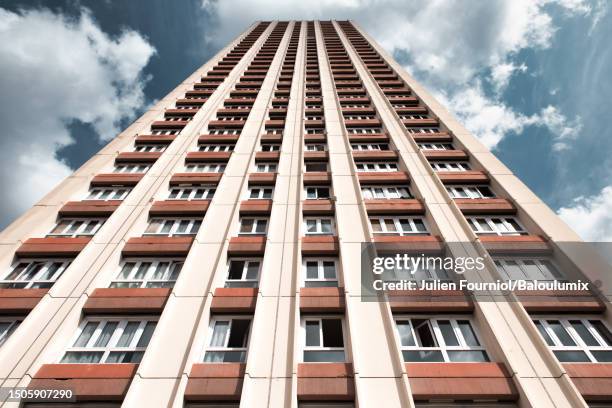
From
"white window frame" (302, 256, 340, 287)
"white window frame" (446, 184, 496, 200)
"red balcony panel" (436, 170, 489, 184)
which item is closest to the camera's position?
"white window frame" (302, 256, 340, 287)

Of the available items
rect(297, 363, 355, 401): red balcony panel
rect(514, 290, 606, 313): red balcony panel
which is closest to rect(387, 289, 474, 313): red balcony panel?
rect(514, 290, 606, 313): red balcony panel

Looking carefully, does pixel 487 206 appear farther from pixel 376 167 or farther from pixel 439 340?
pixel 439 340

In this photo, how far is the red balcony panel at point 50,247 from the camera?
12.4 metres

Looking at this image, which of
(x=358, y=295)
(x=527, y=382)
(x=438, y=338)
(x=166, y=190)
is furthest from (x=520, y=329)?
(x=166, y=190)

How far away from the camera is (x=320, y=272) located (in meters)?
12.0

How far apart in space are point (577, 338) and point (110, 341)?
46.1 feet

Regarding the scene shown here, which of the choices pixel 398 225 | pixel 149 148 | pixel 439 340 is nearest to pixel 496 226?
pixel 398 225

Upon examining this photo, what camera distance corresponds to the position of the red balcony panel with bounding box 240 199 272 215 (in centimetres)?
1468

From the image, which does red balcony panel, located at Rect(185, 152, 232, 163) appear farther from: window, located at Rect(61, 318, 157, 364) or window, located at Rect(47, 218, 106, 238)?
window, located at Rect(61, 318, 157, 364)

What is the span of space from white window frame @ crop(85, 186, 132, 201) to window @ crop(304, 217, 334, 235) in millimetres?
9261

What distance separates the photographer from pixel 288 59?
125 feet

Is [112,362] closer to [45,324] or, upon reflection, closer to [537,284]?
[45,324]

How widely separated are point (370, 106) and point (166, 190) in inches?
659

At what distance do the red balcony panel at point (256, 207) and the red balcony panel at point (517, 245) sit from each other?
9.05m
